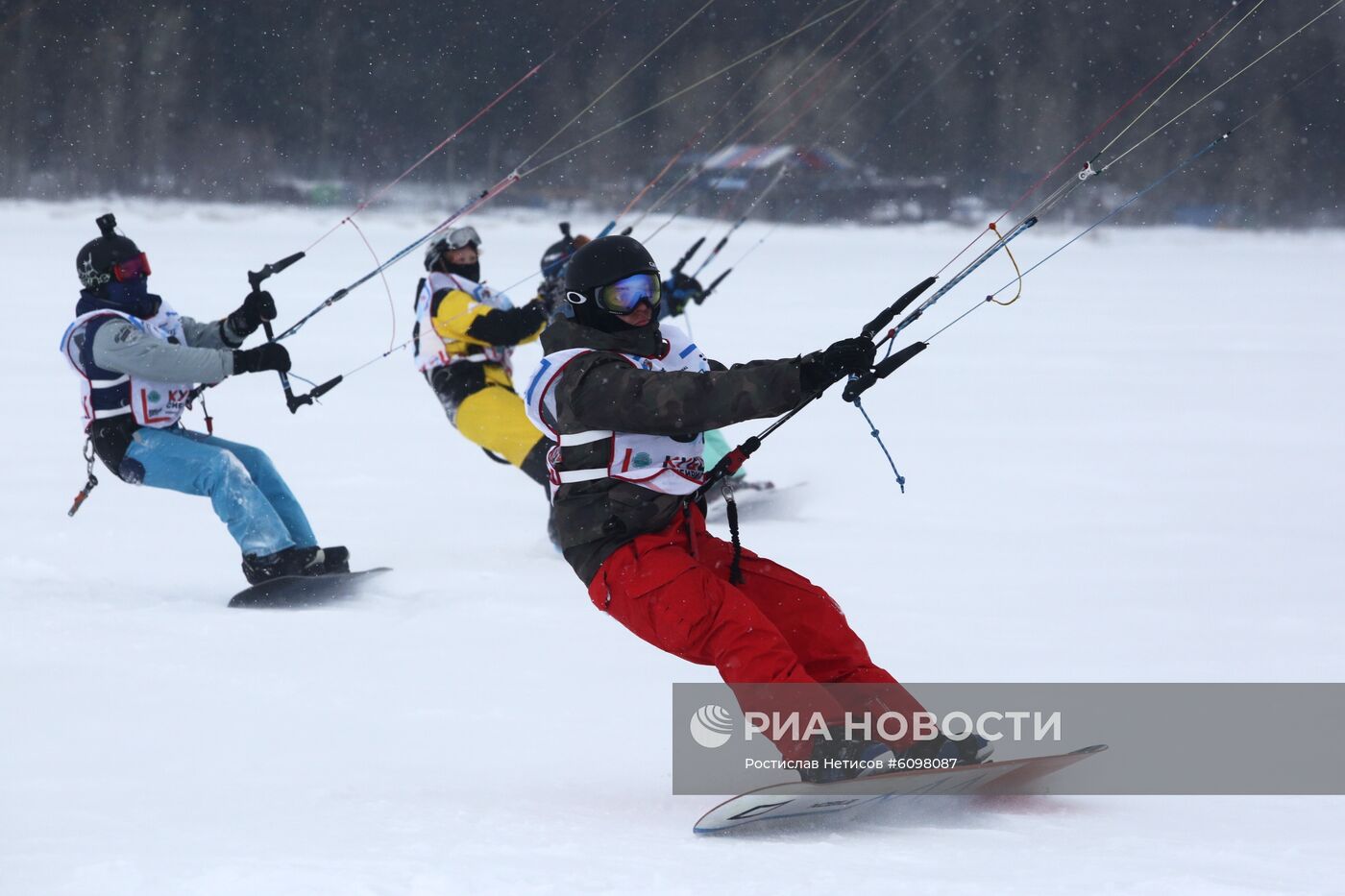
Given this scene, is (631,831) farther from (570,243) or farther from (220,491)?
(570,243)

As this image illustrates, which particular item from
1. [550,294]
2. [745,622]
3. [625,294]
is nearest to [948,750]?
[745,622]

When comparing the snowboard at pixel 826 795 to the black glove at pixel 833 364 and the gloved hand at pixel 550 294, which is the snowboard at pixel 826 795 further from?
the gloved hand at pixel 550 294

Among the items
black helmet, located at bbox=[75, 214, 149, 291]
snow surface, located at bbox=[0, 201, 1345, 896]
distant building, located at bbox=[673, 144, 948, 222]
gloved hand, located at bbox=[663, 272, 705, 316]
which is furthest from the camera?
distant building, located at bbox=[673, 144, 948, 222]

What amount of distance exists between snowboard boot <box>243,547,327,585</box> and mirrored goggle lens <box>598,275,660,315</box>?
2330 mm

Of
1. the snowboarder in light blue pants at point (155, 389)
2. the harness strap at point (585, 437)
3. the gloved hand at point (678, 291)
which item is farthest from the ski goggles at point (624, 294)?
the gloved hand at point (678, 291)

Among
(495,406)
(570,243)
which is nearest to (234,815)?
(495,406)

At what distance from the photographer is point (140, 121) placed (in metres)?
39.1

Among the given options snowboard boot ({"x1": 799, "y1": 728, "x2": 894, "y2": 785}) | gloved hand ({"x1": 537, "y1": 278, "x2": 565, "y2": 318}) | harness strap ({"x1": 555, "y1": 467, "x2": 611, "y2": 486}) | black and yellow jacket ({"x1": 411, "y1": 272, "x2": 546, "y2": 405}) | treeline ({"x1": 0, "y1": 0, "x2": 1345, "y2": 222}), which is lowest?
snowboard boot ({"x1": 799, "y1": 728, "x2": 894, "y2": 785})

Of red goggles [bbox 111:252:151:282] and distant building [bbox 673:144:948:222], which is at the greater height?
distant building [bbox 673:144:948:222]

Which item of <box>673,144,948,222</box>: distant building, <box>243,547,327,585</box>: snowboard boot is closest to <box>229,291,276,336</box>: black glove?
<box>243,547,327,585</box>: snowboard boot

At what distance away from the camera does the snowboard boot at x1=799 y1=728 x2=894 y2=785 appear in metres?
2.89

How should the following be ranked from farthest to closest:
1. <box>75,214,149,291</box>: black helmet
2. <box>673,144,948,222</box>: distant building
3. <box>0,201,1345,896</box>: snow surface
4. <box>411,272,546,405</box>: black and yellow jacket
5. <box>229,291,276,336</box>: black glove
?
<box>673,144,948,222</box>: distant building < <box>411,272,546,405</box>: black and yellow jacket < <box>229,291,276,336</box>: black glove < <box>75,214,149,291</box>: black helmet < <box>0,201,1345,896</box>: snow surface

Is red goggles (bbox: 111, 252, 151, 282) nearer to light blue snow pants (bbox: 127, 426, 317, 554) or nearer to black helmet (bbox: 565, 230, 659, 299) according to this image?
light blue snow pants (bbox: 127, 426, 317, 554)

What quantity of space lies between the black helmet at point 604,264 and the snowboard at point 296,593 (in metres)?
2.27
